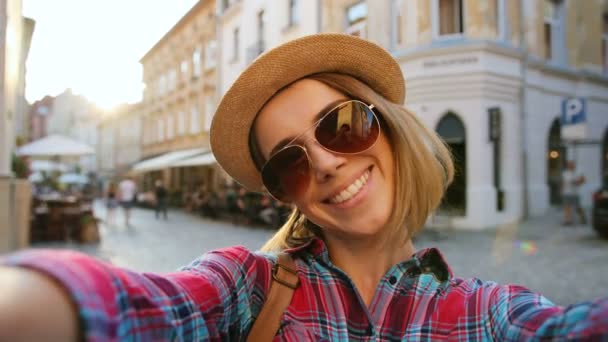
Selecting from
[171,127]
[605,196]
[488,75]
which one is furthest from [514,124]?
[171,127]

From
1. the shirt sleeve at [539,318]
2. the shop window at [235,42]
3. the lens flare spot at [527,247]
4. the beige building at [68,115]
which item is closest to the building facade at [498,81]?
the lens flare spot at [527,247]

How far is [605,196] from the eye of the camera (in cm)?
771

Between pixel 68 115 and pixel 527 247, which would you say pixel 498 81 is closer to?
pixel 527 247

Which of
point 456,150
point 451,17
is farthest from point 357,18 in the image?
point 456,150

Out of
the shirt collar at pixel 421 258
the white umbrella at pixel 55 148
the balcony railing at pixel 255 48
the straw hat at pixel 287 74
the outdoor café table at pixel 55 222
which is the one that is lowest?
the outdoor café table at pixel 55 222

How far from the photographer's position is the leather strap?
97 centimetres

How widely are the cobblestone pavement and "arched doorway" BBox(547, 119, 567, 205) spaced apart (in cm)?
200

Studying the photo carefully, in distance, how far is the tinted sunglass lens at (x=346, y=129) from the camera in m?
1.12

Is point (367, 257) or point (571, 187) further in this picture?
point (571, 187)

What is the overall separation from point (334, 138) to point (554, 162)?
48.4ft

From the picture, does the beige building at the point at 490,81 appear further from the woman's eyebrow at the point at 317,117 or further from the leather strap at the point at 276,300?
the leather strap at the point at 276,300

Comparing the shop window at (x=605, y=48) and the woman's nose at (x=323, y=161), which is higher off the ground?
the shop window at (x=605, y=48)

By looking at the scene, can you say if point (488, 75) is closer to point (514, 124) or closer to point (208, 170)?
point (514, 124)

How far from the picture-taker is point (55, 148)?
1171cm
